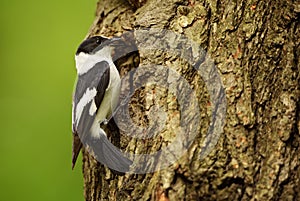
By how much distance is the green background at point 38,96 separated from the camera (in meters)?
5.23

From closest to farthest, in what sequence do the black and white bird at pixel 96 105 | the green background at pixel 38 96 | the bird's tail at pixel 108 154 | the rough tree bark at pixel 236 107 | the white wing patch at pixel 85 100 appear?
1. the rough tree bark at pixel 236 107
2. the bird's tail at pixel 108 154
3. the black and white bird at pixel 96 105
4. the white wing patch at pixel 85 100
5. the green background at pixel 38 96

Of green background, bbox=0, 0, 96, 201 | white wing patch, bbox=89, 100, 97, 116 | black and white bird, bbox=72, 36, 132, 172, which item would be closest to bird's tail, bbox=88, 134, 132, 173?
black and white bird, bbox=72, 36, 132, 172

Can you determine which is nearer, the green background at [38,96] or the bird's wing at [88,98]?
the bird's wing at [88,98]

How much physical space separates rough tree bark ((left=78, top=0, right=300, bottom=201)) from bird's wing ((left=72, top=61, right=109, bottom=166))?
26cm

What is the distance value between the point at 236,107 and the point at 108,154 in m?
0.84

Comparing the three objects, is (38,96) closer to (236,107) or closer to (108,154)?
(108,154)

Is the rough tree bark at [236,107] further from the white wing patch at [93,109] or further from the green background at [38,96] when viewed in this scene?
the green background at [38,96]

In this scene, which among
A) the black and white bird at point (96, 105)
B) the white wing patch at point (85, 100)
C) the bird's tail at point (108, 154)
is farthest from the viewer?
the white wing patch at point (85, 100)

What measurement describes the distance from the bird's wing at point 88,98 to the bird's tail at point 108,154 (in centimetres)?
10

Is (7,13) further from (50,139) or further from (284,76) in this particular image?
(284,76)

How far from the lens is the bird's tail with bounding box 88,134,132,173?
303 cm

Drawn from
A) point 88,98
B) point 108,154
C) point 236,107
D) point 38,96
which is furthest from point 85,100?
point 38,96

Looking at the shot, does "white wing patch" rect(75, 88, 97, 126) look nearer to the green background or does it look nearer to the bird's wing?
the bird's wing

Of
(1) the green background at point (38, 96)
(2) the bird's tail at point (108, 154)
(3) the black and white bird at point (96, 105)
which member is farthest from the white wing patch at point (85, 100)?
(1) the green background at point (38, 96)
